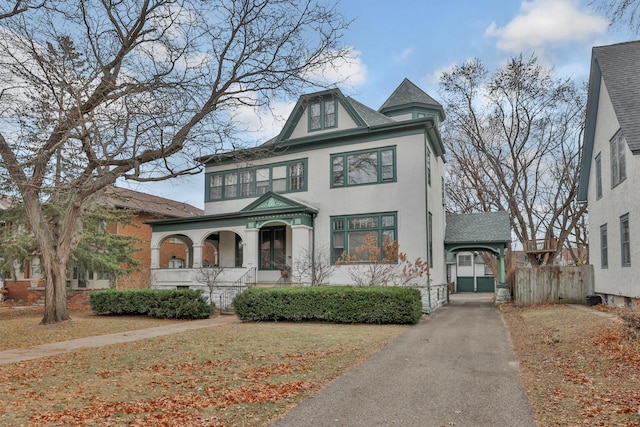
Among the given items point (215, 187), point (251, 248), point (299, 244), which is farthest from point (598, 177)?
point (215, 187)

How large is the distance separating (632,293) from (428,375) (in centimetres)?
953

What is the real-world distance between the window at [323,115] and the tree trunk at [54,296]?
1130 cm

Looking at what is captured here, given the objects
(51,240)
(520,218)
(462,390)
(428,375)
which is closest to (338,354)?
(428,375)

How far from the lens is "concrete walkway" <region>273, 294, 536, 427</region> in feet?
17.7

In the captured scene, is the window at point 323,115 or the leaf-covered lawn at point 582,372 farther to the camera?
the window at point 323,115

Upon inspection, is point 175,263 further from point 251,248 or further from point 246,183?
point 251,248

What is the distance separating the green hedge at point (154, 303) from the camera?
17438 mm

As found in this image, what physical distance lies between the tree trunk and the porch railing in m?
6.09

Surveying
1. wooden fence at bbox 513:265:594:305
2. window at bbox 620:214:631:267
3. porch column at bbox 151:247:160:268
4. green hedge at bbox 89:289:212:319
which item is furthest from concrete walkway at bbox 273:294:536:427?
porch column at bbox 151:247:160:268

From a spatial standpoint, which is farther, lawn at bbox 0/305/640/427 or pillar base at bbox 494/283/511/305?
pillar base at bbox 494/283/511/305

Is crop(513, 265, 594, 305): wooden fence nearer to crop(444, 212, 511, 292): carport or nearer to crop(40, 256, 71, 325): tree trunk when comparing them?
crop(444, 212, 511, 292): carport

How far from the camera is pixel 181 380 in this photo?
24.2 feet

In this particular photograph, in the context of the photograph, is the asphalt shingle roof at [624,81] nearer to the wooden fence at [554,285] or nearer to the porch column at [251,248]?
the wooden fence at [554,285]

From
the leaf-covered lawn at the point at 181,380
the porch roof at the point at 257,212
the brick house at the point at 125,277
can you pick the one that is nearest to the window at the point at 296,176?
the porch roof at the point at 257,212
